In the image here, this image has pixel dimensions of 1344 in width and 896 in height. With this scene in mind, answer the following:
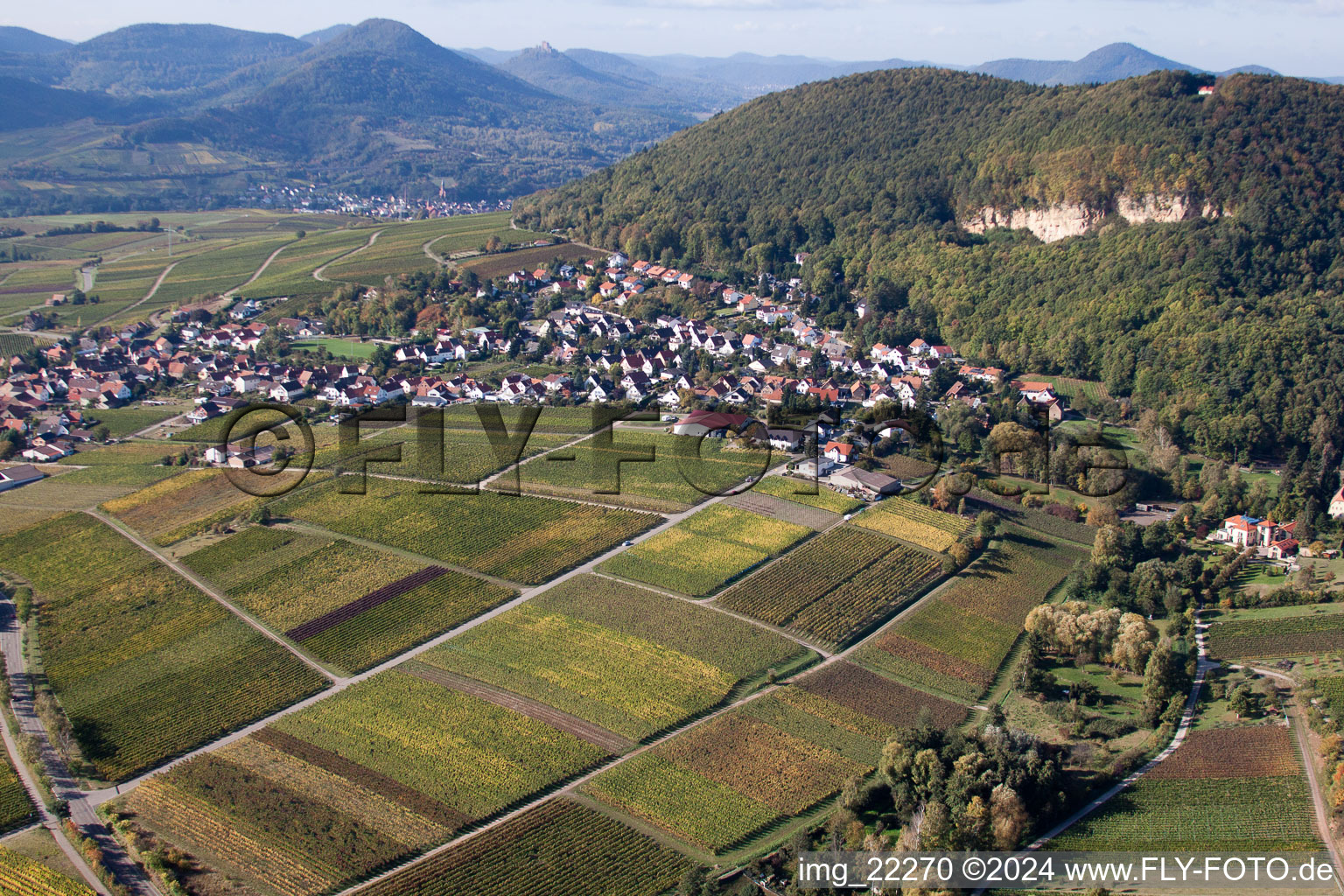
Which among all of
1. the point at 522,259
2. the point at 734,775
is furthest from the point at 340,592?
the point at 522,259

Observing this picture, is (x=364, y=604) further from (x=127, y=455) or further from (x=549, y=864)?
(x=127, y=455)

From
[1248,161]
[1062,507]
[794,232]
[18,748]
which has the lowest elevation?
[18,748]

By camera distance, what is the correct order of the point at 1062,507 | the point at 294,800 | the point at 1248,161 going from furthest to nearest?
the point at 1248,161, the point at 1062,507, the point at 294,800

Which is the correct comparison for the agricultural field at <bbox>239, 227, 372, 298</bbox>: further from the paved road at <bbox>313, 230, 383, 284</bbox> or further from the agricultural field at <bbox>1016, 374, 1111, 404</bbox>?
the agricultural field at <bbox>1016, 374, 1111, 404</bbox>

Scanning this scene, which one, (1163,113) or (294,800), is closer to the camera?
(294,800)

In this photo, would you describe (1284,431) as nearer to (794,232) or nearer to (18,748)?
(794,232)

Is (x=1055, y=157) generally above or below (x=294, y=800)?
above

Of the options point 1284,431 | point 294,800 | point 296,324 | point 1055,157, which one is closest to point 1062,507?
point 1284,431
